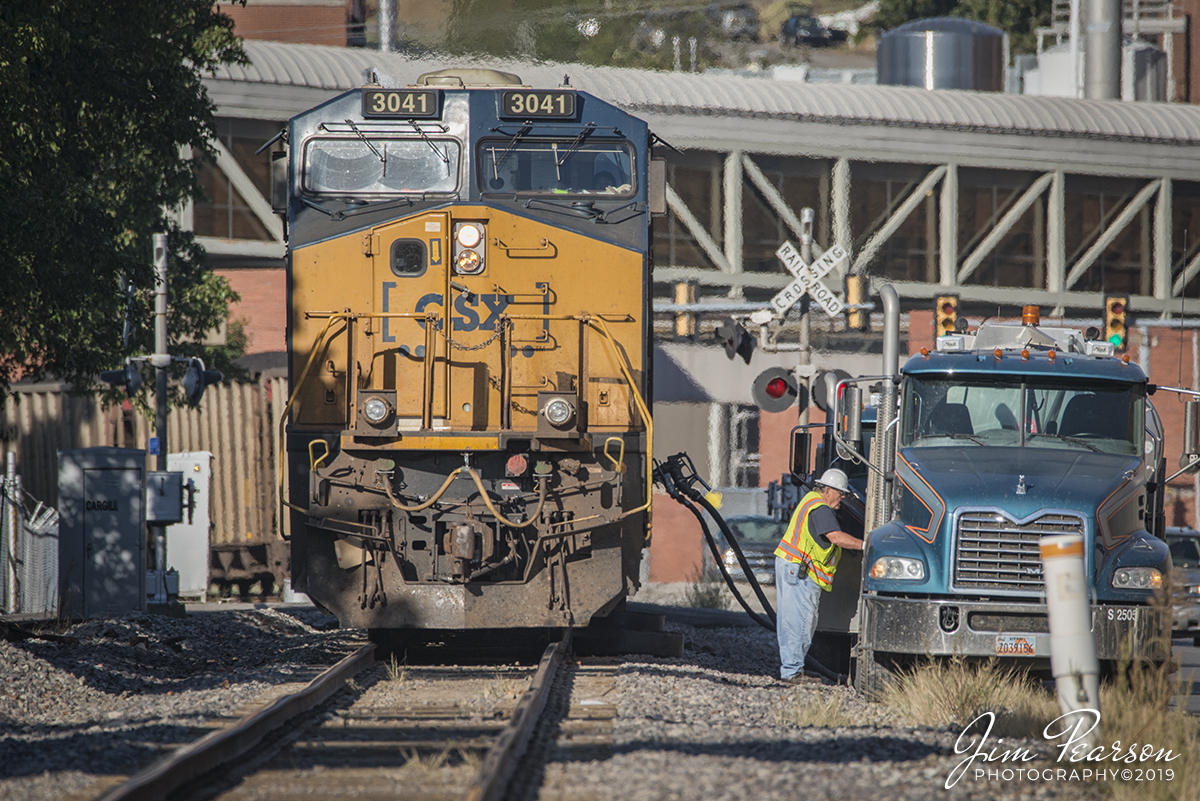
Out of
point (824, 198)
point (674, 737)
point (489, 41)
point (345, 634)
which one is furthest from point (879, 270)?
point (674, 737)

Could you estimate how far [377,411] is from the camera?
1053 centimetres

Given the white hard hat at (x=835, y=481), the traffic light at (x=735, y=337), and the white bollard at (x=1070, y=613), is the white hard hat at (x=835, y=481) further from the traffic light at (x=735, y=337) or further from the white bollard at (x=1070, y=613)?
the traffic light at (x=735, y=337)

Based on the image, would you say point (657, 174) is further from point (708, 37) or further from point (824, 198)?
point (708, 37)

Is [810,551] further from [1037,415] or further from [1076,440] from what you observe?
[1076,440]

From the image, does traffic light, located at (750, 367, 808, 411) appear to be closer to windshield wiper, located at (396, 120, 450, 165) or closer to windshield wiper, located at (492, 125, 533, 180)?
windshield wiper, located at (492, 125, 533, 180)

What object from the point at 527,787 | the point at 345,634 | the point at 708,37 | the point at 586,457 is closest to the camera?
the point at 527,787

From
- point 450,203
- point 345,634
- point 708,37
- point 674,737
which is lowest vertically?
point 345,634

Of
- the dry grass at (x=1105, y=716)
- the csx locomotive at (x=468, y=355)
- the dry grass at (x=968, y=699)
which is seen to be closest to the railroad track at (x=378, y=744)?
the csx locomotive at (x=468, y=355)

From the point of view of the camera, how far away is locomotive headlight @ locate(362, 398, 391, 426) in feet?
34.5

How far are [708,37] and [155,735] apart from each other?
73.0 metres

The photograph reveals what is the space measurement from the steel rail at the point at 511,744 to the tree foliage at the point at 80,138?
264 inches

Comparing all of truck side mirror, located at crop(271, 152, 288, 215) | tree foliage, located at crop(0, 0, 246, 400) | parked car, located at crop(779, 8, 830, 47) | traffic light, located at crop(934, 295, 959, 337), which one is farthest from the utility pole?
parked car, located at crop(779, 8, 830, 47)

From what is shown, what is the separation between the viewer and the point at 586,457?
10.8 m

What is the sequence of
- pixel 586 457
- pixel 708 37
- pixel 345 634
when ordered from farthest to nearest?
pixel 708 37, pixel 345 634, pixel 586 457
